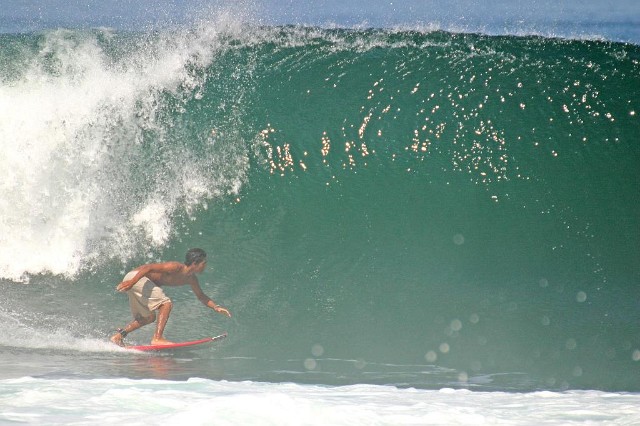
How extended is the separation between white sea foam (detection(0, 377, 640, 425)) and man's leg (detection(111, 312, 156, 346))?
1245 millimetres

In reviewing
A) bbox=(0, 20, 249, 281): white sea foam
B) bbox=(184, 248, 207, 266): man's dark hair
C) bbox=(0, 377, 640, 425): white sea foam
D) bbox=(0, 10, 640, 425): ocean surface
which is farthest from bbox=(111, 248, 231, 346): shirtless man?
bbox=(0, 377, 640, 425): white sea foam

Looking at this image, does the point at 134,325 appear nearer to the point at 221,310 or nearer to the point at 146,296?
the point at 146,296

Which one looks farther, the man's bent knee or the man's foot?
the man's bent knee

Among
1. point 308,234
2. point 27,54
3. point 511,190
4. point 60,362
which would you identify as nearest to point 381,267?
point 308,234

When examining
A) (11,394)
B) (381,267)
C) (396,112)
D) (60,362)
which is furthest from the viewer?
(396,112)

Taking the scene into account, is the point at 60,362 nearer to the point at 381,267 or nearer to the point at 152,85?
the point at 381,267

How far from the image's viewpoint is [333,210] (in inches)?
298

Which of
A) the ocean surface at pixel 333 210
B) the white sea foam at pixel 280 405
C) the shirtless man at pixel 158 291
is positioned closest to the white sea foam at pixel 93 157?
the ocean surface at pixel 333 210

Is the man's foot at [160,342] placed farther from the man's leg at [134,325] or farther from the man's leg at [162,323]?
the man's leg at [134,325]

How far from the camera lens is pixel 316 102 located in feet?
27.6

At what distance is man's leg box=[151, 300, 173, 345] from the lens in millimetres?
6055

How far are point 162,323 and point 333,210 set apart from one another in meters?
2.19

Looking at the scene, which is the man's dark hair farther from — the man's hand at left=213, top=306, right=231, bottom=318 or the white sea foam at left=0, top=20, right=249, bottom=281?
the white sea foam at left=0, top=20, right=249, bottom=281

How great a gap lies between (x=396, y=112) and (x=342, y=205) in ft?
4.24
